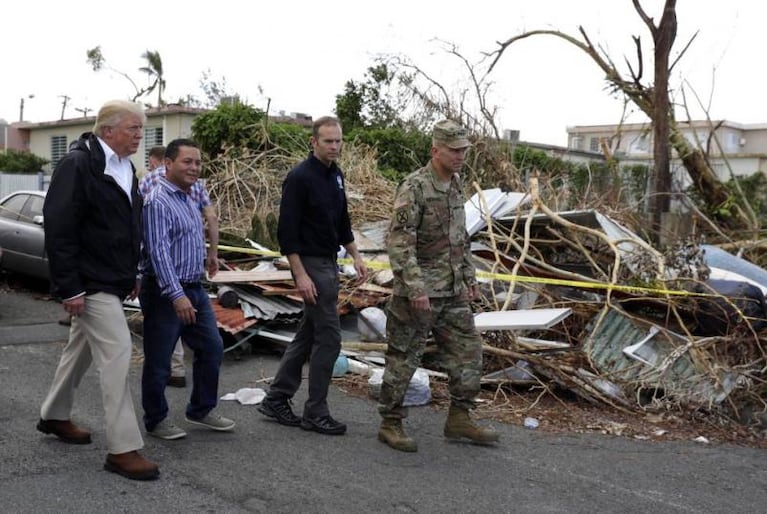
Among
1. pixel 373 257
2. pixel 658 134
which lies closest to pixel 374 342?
pixel 373 257

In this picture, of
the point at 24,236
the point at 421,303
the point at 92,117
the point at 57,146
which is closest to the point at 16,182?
the point at 92,117

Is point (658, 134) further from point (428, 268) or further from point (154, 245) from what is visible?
point (154, 245)

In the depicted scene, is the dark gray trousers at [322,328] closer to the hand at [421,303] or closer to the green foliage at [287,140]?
the hand at [421,303]

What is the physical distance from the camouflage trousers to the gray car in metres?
6.24

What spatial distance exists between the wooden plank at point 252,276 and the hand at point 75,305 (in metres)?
3.53

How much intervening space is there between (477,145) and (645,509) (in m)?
8.42

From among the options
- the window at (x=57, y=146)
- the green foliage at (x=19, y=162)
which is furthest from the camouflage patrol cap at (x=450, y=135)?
the window at (x=57, y=146)

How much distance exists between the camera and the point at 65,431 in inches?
178

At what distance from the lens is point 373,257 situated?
9.12m

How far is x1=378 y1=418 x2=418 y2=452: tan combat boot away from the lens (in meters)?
4.80

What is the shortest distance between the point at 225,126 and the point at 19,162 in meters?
17.5

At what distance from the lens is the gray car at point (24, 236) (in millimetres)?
9750

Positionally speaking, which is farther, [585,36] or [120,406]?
[585,36]

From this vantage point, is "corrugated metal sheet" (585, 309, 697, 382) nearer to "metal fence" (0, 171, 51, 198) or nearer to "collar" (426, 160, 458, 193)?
"collar" (426, 160, 458, 193)
